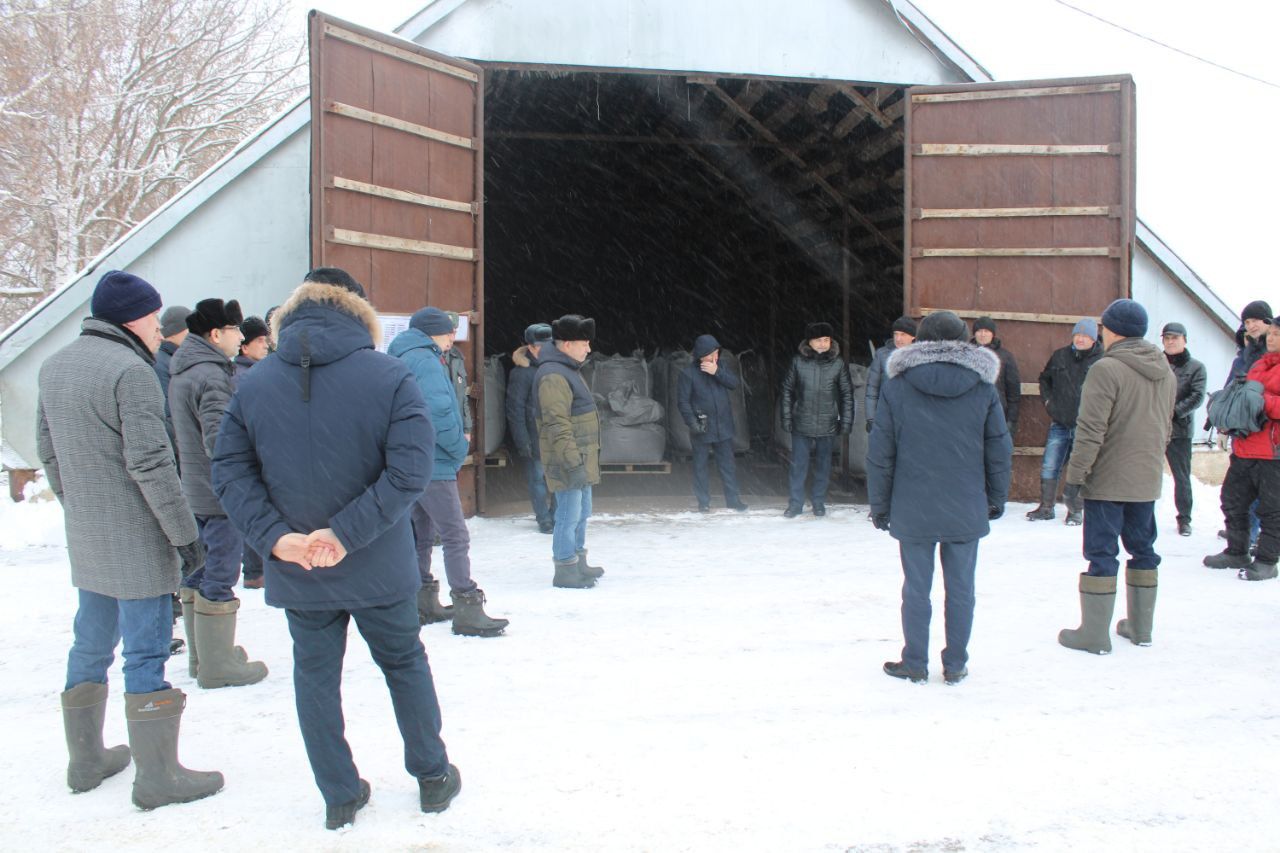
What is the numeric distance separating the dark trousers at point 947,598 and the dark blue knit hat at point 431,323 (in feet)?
8.15

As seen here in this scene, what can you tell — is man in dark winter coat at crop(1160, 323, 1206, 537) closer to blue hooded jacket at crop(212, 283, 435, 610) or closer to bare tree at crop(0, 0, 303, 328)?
blue hooded jacket at crop(212, 283, 435, 610)

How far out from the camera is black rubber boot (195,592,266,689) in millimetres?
4082

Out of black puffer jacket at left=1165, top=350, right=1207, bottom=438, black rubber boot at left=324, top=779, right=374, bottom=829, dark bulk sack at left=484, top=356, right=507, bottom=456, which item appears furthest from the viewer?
dark bulk sack at left=484, top=356, right=507, bottom=456

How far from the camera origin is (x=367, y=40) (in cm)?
752

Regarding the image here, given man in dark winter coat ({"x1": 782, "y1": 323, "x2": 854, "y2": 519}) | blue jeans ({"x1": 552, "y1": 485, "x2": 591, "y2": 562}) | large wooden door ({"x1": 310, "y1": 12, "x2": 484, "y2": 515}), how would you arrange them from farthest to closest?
man in dark winter coat ({"x1": 782, "y1": 323, "x2": 854, "y2": 519})
large wooden door ({"x1": 310, "y1": 12, "x2": 484, "y2": 515})
blue jeans ({"x1": 552, "y1": 485, "x2": 591, "y2": 562})

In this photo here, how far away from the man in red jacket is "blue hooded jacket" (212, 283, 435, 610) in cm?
528

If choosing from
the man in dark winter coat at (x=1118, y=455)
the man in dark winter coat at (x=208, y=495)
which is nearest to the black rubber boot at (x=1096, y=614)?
the man in dark winter coat at (x=1118, y=455)

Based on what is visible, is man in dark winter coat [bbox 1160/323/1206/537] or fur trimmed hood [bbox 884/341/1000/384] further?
man in dark winter coat [bbox 1160/323/1206/537]

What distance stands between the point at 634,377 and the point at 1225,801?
8229mm

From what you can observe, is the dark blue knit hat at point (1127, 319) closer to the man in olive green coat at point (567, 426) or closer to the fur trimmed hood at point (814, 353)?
the man in olive green coat at point (567, 426)

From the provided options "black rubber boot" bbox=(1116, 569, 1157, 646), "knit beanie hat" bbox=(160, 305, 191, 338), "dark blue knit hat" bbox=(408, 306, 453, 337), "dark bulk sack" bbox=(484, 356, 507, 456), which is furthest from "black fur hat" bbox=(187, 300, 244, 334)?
"dark bulk sack" bbox=(484, 356, 507, 456)

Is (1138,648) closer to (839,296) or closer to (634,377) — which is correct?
(634,377)

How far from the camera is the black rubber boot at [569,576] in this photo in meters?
5.80

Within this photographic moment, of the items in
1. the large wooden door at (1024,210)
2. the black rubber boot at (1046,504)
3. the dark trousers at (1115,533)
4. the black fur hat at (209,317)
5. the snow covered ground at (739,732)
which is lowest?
the snow covered ground at (739,732)
